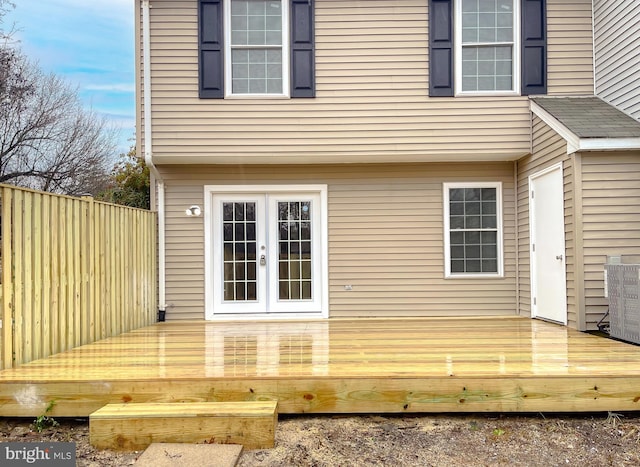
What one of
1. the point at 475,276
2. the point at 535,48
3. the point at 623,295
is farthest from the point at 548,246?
the point at 535,48

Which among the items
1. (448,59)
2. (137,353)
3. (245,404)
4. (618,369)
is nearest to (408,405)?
(245,404)

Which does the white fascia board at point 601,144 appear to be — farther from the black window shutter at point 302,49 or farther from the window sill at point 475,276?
the black window shutter at point 302,49

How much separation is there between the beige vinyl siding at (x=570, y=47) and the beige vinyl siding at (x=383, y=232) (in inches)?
56.0

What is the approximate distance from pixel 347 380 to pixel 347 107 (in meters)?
4.08

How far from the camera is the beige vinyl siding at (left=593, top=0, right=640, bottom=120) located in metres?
5.88

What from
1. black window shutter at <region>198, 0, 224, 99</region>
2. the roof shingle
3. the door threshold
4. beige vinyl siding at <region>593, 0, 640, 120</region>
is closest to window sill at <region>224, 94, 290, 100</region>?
black window shutter at <region>198, 0, 224, 99</region>

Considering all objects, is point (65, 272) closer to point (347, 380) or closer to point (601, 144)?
point (347, 380)

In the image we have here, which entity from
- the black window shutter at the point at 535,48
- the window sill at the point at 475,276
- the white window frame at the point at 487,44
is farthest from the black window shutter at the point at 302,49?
the window sill at the point at 475,276

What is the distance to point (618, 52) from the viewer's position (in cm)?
614

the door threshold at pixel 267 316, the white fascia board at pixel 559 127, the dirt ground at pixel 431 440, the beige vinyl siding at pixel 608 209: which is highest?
the white fascia board at pixel 559 127

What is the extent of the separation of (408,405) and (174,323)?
401cm

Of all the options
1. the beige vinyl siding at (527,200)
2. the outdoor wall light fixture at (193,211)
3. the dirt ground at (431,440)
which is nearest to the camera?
the dirt ground at (431,440)

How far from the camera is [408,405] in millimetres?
3424

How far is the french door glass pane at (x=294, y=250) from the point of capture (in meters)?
6.89
